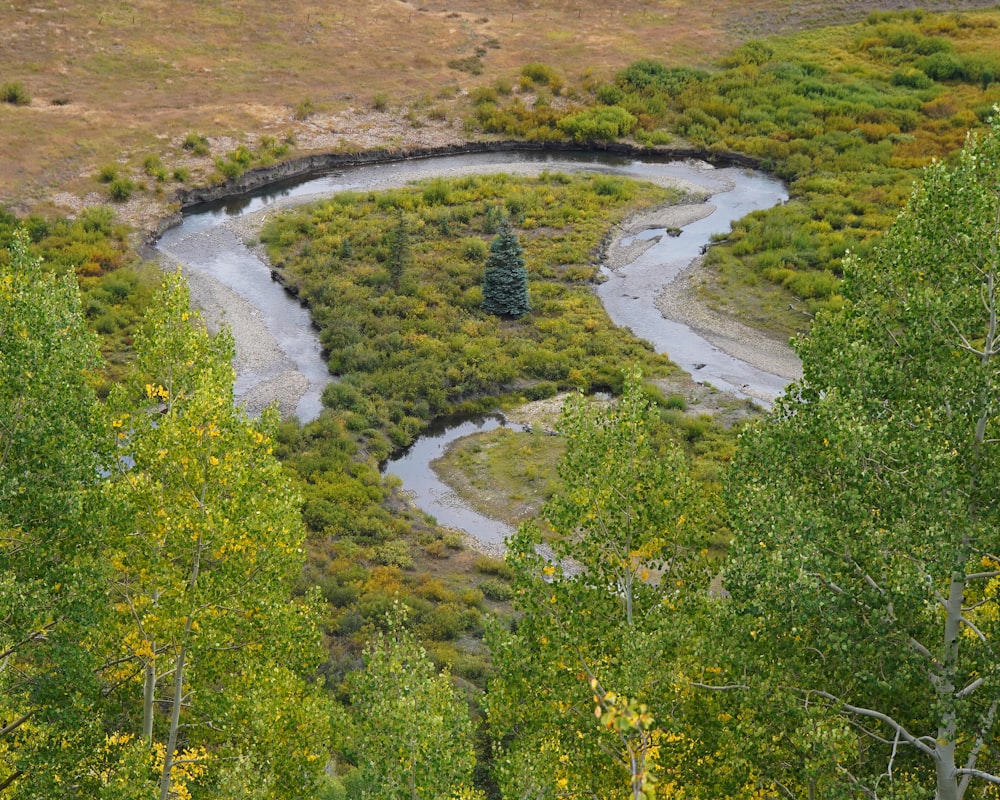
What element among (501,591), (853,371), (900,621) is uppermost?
(853,371)

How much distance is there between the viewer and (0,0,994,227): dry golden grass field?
78000 millimetres

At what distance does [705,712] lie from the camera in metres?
18.2

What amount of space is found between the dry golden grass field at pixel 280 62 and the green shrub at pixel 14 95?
47 cm

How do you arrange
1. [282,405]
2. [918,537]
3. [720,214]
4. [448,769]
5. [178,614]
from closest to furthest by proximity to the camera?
[918,537] → [448,769] → [178,614] → [282,405] → [720,214]

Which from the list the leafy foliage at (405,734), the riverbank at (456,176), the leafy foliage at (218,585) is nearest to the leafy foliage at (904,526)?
Answer: the leafy foliage at (405,734)

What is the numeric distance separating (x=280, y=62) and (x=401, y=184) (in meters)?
25.5

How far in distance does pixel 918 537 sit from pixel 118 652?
47.7ft

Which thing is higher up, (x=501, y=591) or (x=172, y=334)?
(x=172, y=334)

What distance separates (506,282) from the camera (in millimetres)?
60094

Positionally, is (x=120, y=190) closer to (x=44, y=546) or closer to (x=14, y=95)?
(x=14, y=95)

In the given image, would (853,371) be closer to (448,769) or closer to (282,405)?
(448,769)

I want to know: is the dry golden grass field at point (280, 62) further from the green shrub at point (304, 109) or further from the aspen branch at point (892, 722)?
the aspen branch at point (892, 722)

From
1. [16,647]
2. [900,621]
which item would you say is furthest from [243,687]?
[900,621]

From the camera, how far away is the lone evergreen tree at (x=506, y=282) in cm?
5984
